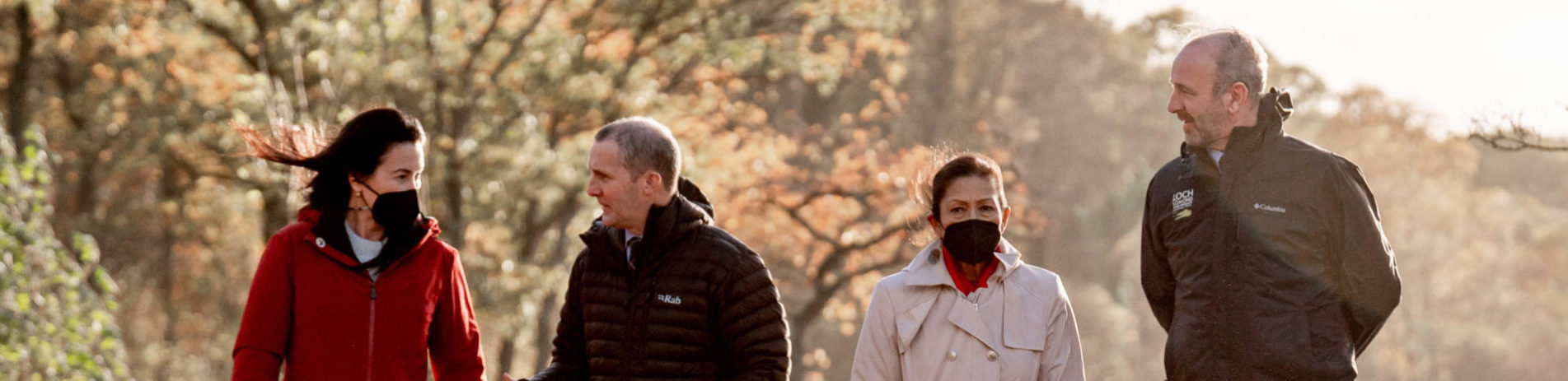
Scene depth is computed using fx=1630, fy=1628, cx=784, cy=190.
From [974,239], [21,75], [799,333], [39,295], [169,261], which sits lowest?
[974,239]

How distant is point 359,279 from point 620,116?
1259 centimetres

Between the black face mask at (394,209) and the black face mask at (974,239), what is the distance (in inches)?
66.5

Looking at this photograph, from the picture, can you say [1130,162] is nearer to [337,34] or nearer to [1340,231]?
[337,34]

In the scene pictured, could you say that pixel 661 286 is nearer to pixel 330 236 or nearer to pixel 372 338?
pixel 372 338

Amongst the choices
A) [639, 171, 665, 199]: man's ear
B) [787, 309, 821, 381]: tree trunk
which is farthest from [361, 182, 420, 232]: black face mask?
[787, 309, 821, 381]: tree trunk

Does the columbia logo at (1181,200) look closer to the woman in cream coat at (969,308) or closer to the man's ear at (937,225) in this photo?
the woman in cream coat at (969,308)

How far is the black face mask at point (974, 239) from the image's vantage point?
5055 mm

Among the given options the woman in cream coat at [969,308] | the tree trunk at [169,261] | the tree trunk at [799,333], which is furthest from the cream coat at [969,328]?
the tree trunk at [799,333]

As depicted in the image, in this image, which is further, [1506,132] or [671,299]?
[1506,132]

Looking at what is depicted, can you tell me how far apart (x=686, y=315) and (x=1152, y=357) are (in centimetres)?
4025

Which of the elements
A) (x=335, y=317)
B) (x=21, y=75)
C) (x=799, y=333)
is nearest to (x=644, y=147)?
(x=335, y=317)

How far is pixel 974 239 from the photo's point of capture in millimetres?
5051

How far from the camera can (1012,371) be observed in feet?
16.6

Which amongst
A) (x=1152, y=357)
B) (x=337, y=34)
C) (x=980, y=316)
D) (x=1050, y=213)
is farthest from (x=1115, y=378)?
(x=980, y=316)
